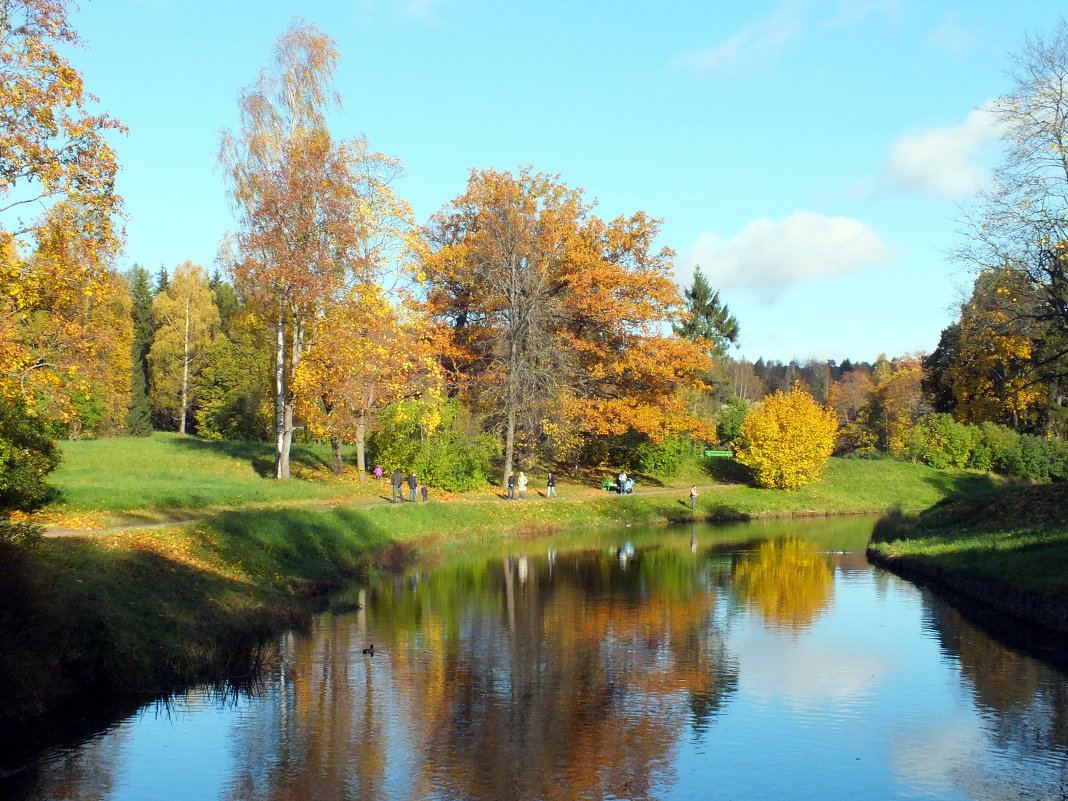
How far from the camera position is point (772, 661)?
20.4 m

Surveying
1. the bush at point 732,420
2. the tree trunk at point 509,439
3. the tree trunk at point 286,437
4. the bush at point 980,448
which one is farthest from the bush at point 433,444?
the bush at point 980,448

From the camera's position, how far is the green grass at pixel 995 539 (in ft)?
82.3

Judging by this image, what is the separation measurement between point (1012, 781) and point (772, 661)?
7459 mm

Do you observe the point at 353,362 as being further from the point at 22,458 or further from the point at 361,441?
the point at 22,458

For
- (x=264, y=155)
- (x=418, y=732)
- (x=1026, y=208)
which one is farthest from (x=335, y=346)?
(x=418, y=732)

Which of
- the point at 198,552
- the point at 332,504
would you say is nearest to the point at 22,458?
the point at 198,552

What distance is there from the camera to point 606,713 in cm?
1614

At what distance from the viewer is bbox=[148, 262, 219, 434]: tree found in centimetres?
8525

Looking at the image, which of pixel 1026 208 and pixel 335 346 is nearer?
pixel 1026 208

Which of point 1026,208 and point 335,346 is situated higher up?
point 1026,208

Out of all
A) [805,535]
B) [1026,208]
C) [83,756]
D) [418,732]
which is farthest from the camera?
[805,535]

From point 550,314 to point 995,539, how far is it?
2819 cm

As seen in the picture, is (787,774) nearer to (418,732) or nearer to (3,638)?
(418,732)

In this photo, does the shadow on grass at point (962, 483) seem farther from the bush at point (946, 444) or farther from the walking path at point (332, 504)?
the walking path at point (332, 504)
